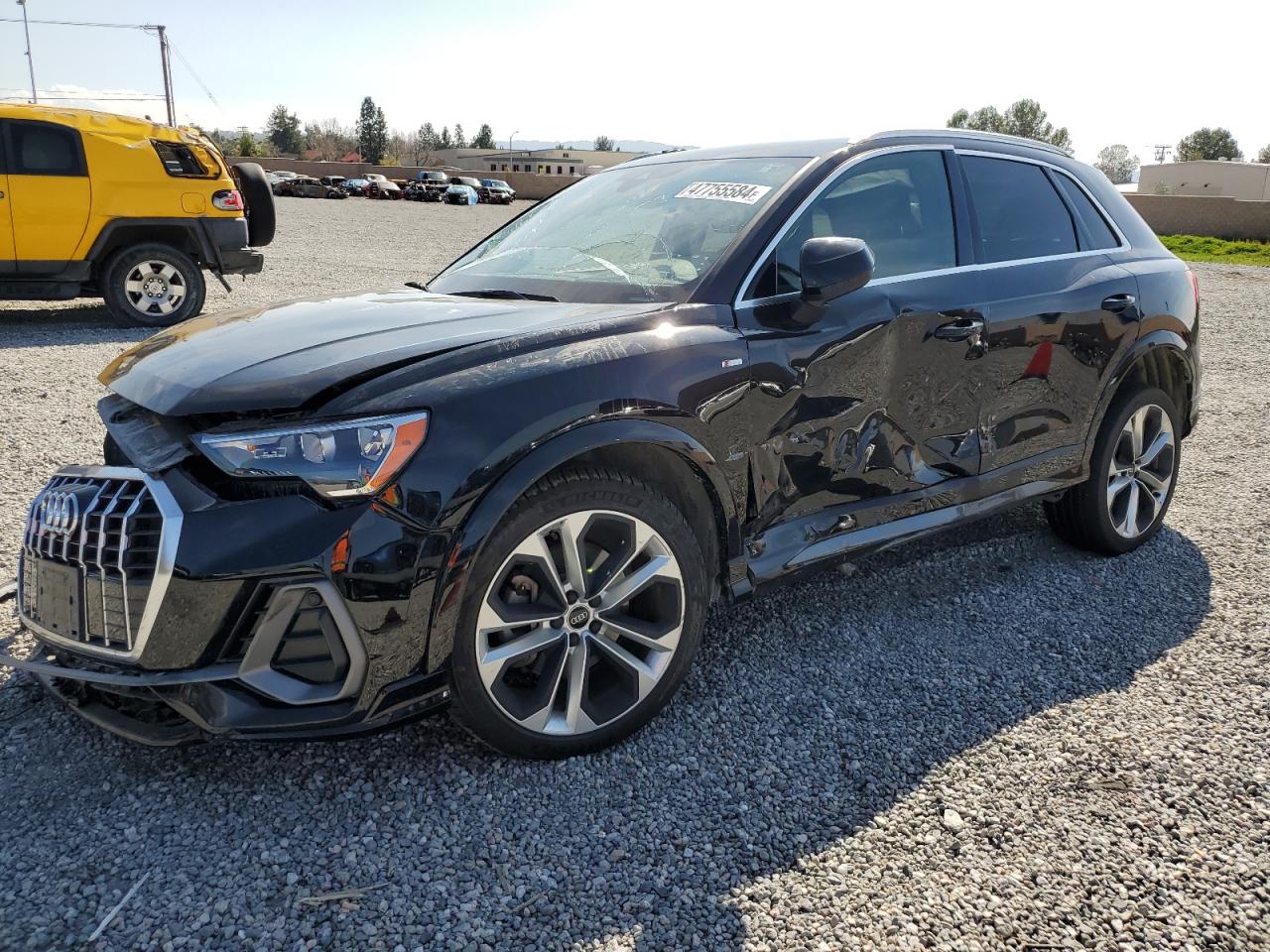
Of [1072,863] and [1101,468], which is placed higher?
[1101,468]

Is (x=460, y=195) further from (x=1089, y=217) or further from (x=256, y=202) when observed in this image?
(x=1089, y=217)

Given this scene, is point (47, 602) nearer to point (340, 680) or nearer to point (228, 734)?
point (228, 734)

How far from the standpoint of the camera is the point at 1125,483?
437cm

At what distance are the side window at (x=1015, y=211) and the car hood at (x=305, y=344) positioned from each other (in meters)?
1.62

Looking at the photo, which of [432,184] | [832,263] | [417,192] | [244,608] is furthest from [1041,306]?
[432,184]

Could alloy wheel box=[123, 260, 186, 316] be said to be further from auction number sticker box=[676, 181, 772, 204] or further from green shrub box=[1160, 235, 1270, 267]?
green shrub box=[1160, 235, 1270, 267]

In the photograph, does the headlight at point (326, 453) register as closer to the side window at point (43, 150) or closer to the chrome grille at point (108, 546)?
the chrome grille at point (108, 546)

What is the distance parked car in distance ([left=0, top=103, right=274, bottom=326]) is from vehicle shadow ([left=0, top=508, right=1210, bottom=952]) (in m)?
7.84

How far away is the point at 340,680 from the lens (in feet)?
7.73

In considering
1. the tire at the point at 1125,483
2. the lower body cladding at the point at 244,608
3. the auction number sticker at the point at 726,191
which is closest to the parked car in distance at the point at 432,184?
the tire at the point at 1125,483

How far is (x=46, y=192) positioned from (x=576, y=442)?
27.9 feet

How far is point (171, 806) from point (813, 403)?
Answer: 85.6 inches

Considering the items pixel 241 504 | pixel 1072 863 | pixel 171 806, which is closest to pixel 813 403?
pixel 1072 863

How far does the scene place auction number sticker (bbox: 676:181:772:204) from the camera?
3.29 m
